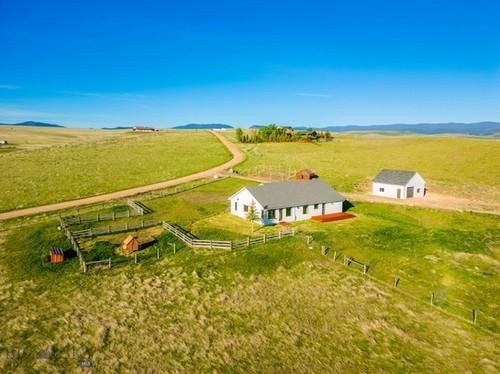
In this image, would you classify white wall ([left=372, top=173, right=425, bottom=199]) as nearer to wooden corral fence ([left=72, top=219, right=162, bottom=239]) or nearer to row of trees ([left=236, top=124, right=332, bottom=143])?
wooden corral fence ([left=72, top=219, right=162, bottom=239])

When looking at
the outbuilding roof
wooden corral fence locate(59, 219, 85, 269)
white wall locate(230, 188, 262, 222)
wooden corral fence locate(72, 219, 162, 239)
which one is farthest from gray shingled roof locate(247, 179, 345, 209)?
the outbuilding roof

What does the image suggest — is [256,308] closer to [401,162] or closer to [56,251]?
[56,251]

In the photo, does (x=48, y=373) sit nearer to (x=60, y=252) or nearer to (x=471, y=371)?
(x=60, y=252)

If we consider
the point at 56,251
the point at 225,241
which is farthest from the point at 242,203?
the point at 56,251

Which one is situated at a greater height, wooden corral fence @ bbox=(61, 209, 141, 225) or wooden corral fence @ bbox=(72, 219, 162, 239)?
wooden corral fence @ bbox=(61, 209, 141, 225)

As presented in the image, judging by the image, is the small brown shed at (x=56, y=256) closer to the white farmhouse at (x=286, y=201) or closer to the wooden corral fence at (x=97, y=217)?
the wooden corral fence at (x=97, y=217)

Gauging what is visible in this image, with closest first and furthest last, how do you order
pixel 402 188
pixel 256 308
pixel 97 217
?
pixel 256 308 < pixel 97 217 < pixel 402 188
